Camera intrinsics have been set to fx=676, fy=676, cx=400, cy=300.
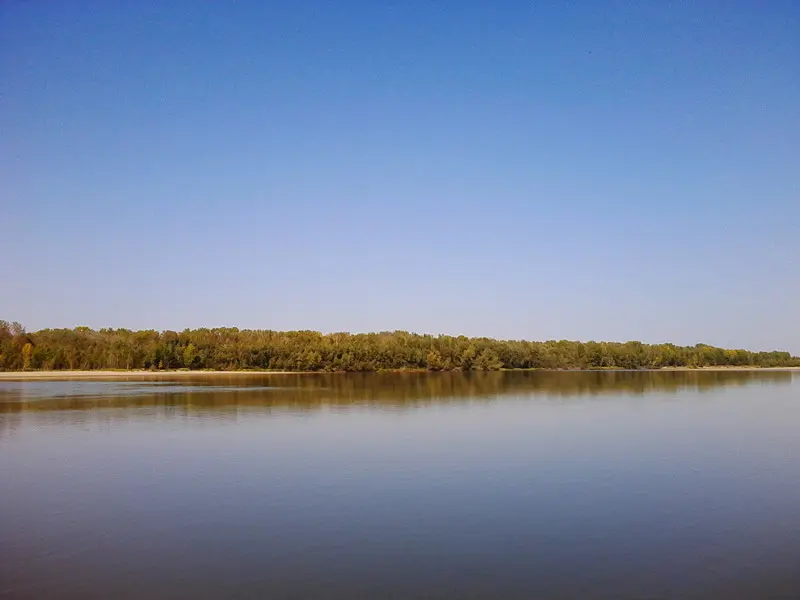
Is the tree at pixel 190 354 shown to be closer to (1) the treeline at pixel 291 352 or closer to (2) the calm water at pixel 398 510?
(1) the treeline at pixel 291 352

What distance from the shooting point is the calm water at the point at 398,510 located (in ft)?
29.8

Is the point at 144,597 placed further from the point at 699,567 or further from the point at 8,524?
the point at 699,567

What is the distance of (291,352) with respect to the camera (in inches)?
3784

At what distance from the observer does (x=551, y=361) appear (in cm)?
11456

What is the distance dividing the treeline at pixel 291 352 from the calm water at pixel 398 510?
6849 centimetres

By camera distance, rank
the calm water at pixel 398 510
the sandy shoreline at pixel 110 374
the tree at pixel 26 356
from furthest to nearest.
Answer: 1. the tree at pixel 26 356
2. the sandy shoreline at pixel 110 374
3. the calm water at pixel 398 510

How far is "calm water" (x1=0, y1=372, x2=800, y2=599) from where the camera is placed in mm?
9078

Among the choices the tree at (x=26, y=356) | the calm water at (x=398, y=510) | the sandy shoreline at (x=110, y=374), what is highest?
the tree at (x=26, y=356)

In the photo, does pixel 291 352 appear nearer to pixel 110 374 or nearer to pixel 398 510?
pixel 110 374

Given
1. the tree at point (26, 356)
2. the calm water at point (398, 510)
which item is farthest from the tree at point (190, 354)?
the calm water at point (398, 510)

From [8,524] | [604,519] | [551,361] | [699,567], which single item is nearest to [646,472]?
[604,519]

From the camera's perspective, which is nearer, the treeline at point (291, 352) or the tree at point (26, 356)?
the tree at point (26, 356)

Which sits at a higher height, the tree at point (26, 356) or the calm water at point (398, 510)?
the tree at point (26, 356)

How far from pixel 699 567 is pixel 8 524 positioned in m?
11.3
